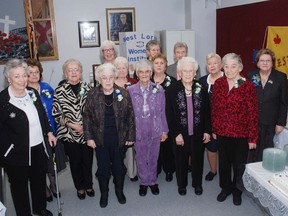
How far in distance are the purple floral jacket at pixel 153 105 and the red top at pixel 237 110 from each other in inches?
20.7

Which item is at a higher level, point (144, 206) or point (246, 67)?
point (246, 67)

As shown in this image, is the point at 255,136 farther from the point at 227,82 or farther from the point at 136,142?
the point at 136,142

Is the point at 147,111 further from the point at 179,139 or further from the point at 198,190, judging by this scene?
the point at 198,190

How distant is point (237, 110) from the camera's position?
8.46ft

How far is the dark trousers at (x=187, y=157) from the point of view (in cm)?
290

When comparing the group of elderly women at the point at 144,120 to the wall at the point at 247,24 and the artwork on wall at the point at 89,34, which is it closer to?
the wall at the point at 247,24

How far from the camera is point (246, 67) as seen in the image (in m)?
4.59

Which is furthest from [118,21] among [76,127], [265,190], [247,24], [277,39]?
[265,190]

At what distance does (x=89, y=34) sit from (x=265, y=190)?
4120 mm

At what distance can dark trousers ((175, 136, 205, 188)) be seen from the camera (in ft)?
9.52

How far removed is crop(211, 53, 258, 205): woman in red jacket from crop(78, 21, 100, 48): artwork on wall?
306cm

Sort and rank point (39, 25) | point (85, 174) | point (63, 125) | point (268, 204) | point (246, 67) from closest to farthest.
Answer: point (268, 204) → point (63, 125) → point (85, 174) → point (246, 67) → point (39, 25)

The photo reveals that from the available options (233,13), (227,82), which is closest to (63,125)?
(227,82)

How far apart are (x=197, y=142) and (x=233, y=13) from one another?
9.29 feet
